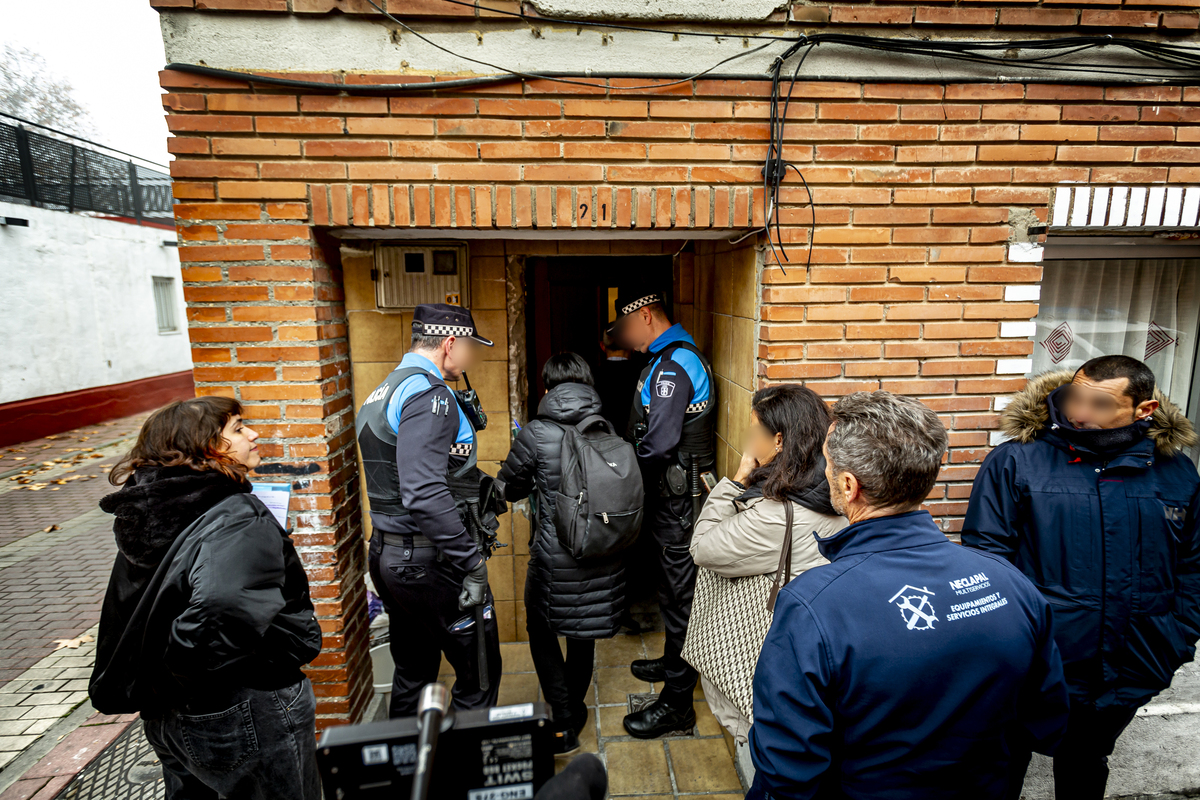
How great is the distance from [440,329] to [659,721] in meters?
2.33

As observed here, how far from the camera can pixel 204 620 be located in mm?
1867

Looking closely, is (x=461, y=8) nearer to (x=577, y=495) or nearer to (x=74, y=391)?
(x=577, y=495)

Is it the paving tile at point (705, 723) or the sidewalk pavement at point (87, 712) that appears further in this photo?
the paving tile at point (705, 723)

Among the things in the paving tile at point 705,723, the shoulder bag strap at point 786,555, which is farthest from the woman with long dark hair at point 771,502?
the paving tile at point 705,723

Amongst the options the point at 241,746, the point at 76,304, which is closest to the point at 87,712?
the point at 241,746

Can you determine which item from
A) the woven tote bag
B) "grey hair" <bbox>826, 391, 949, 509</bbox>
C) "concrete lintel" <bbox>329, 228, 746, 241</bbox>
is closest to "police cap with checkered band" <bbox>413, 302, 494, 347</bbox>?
"concrete lintel" <bbox>329, 228, 746, 241</bbox>

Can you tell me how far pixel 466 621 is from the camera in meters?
2.72

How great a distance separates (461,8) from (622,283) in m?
2.67

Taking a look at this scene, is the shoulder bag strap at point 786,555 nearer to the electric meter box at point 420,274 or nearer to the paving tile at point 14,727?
the electric meter box at point 420,274

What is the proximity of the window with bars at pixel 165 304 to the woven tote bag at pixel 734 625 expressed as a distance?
16017 millimetres

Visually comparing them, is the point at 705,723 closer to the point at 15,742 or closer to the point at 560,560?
the point at 560,560

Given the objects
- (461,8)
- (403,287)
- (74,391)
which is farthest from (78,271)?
(461,8)

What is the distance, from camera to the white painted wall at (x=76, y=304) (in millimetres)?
10070

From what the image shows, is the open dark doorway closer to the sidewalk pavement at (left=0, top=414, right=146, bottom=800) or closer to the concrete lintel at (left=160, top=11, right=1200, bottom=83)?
the concrete lintel at (left=160, top=11, right=1200, bottom=83)
